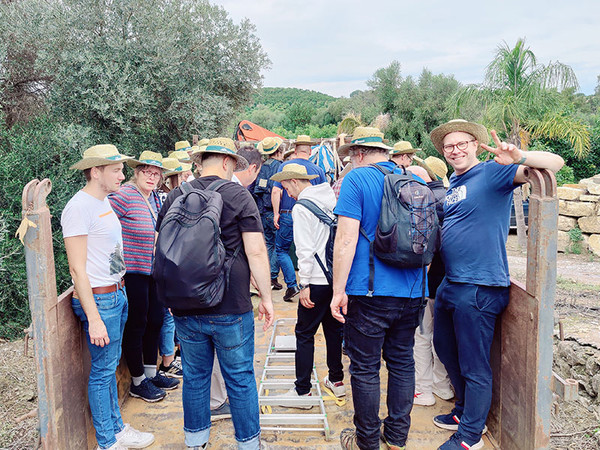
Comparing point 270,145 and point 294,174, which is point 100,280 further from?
point 270,145

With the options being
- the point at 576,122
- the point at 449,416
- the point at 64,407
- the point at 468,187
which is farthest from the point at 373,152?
the point at 576,122

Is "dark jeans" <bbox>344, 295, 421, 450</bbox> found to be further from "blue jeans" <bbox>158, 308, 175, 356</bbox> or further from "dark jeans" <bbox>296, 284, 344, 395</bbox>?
"blue jeans" <bbox>158, 308, 175, 356</bbox>

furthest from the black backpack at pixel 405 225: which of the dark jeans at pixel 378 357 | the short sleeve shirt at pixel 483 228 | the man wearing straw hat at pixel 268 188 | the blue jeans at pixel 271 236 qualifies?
the blue jeans at pixel 271 236

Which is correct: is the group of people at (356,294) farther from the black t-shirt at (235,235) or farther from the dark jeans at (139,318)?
the dark jeans at (139,318)

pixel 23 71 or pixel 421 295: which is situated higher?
pixel 23 71

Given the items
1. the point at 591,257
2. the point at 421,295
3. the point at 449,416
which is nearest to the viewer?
the point at 421,295

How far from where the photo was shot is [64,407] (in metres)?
2.35

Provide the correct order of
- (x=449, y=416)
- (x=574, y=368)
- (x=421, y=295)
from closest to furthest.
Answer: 1. (x=421, y=295)
2. (x=449, y=416)
3. (x=574, y=368)

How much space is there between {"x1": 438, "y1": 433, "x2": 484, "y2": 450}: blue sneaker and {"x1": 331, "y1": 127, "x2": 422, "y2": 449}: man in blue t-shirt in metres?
0.26

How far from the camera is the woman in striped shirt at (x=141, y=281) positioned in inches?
126

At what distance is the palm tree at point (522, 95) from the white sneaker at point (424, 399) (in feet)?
28.7

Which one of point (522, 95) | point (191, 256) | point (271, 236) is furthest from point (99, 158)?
point (522, 95)

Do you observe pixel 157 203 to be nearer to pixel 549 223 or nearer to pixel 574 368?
pixel 549 223

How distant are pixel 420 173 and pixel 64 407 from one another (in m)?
2.87
